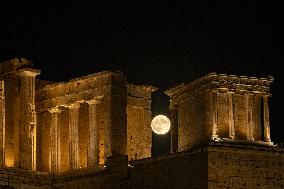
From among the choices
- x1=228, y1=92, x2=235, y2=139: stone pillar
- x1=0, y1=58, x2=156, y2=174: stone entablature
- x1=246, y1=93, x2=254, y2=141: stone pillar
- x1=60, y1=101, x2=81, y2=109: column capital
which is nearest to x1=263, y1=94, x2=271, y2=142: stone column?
x1=246, y1=93, x2=254, y2=141: stone pillar

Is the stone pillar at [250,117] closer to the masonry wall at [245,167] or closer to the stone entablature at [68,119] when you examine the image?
the masonry wall at [245,167]

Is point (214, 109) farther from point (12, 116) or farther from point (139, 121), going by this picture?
point (12, 116)

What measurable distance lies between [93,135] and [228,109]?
24.9ft

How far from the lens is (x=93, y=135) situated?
54875mm

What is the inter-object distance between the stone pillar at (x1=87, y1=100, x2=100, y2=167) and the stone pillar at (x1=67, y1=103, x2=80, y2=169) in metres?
1.17

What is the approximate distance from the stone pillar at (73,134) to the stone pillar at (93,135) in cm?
117

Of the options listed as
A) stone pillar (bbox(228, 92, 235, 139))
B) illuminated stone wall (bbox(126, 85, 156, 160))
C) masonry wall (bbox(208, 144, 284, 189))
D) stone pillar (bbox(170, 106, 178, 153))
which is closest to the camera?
masonry wall (bbox(208, 144, 284, 189))

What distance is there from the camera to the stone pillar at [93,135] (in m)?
54.2

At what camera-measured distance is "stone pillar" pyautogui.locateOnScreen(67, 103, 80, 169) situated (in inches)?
2205

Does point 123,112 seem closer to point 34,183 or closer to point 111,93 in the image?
point 111,93

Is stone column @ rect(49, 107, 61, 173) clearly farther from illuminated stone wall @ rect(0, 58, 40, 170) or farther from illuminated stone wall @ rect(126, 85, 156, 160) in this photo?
illuminated stone wall @ rect(126, 85, 156, 160)

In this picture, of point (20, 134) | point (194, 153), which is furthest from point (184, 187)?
point (20, 134)

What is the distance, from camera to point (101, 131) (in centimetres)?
5503

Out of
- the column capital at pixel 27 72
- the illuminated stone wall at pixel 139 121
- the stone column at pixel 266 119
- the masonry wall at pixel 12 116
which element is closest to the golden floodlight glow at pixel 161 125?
the illuminated stone wall at pixel 139 121
